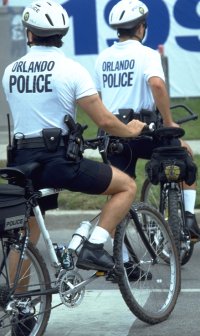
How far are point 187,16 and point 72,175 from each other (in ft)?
35.5

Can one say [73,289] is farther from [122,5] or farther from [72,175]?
[122,5]

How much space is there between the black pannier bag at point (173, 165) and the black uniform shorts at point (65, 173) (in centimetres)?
139

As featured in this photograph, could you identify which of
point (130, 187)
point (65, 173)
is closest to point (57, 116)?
point (65, 173)

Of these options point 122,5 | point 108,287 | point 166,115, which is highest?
point 122,5

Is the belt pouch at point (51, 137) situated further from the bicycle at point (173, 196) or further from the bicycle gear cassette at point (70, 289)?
the bicycle at point (173, 196)

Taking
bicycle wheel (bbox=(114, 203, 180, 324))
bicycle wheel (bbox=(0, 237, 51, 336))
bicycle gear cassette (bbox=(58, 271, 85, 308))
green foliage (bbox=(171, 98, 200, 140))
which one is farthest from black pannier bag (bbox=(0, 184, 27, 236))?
green foliage (bbox=(171, 98, 200, 140))

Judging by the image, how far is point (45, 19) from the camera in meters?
5.85

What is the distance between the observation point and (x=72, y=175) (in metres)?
5.84

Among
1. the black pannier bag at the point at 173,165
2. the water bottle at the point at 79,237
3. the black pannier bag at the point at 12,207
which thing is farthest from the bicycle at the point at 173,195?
the black pannier bag at the point at 12,207

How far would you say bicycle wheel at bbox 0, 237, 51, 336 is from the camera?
18.2 feet

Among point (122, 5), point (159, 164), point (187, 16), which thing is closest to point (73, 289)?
point (159, 164)

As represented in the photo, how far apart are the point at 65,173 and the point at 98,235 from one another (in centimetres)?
41

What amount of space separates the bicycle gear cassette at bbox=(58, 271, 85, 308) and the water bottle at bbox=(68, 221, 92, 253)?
0.14 metres

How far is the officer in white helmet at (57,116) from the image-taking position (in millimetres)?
5816
